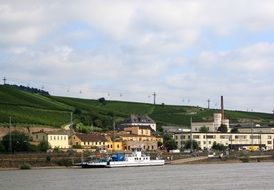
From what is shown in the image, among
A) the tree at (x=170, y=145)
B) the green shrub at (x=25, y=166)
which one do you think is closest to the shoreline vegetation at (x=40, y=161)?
the green shrub at (x=25, y=166)

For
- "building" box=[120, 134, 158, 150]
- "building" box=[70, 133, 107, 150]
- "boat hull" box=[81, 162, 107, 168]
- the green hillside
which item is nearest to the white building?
the green hillside

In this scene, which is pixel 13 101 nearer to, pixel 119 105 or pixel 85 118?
pixel 85 118

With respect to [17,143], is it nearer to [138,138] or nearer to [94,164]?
[94,164]

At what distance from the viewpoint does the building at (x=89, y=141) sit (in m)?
117

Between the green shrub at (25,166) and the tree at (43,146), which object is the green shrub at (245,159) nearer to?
the tree at (43,146)

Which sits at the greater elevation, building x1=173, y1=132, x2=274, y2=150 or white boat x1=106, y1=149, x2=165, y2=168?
→ building x1=173, y1=132, x2=274, y2=150

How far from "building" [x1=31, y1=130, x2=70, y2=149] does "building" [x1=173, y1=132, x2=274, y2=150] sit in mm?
35124

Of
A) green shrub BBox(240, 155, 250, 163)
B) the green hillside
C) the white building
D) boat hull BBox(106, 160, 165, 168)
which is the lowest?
green shrub BBox(240, 155, 250, 163)

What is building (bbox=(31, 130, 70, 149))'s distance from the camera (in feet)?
372

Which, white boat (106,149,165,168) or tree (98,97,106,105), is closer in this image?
white boat (106,149,165,168)

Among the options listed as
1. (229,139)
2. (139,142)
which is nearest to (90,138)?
(139,142)

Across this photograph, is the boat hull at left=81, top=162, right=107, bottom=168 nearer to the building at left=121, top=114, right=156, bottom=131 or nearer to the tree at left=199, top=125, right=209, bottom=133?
the building at left=121, top=114, right=156, bottom=131

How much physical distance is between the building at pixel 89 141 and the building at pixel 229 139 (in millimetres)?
28166

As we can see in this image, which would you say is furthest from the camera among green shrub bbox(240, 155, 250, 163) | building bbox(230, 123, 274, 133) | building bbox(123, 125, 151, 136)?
building bbox(230, 123, 274, 133)
